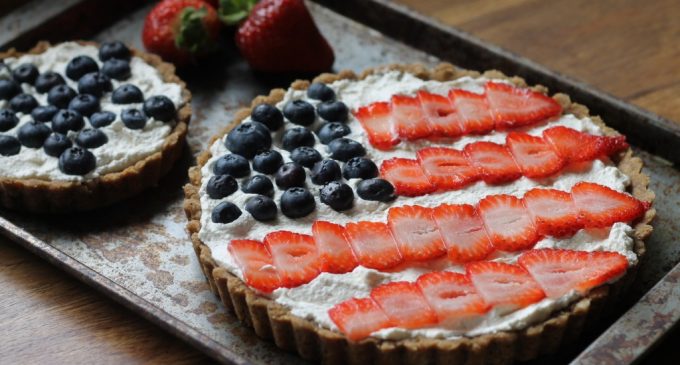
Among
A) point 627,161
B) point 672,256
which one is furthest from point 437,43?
point 672,256

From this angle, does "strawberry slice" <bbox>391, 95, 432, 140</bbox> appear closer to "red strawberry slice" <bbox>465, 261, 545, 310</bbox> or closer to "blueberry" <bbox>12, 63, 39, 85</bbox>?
"red strawberry slice" <bbox>465, 261, 545, 310</bbox>

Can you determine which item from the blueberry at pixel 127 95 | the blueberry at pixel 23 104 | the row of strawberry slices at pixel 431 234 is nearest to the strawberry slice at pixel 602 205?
the row of strawberry slices at pixel 431 234

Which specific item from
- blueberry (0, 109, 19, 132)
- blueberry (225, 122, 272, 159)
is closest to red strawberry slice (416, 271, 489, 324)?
blueberry (225, 122, 272, 159)

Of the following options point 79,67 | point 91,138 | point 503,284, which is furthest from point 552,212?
point 79,67

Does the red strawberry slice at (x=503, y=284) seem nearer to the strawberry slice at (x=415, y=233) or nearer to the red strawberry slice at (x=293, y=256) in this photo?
the strawberry slice at (x=415, y=233)

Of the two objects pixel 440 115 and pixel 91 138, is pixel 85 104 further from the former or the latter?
pixel 440 115

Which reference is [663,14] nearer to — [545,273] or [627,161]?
[627,161]

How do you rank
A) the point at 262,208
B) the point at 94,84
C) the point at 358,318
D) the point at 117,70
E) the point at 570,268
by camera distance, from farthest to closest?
the point at 117,70
the point at 94,84
the point at 262,208
the point at 570,268
the point at 358,318
